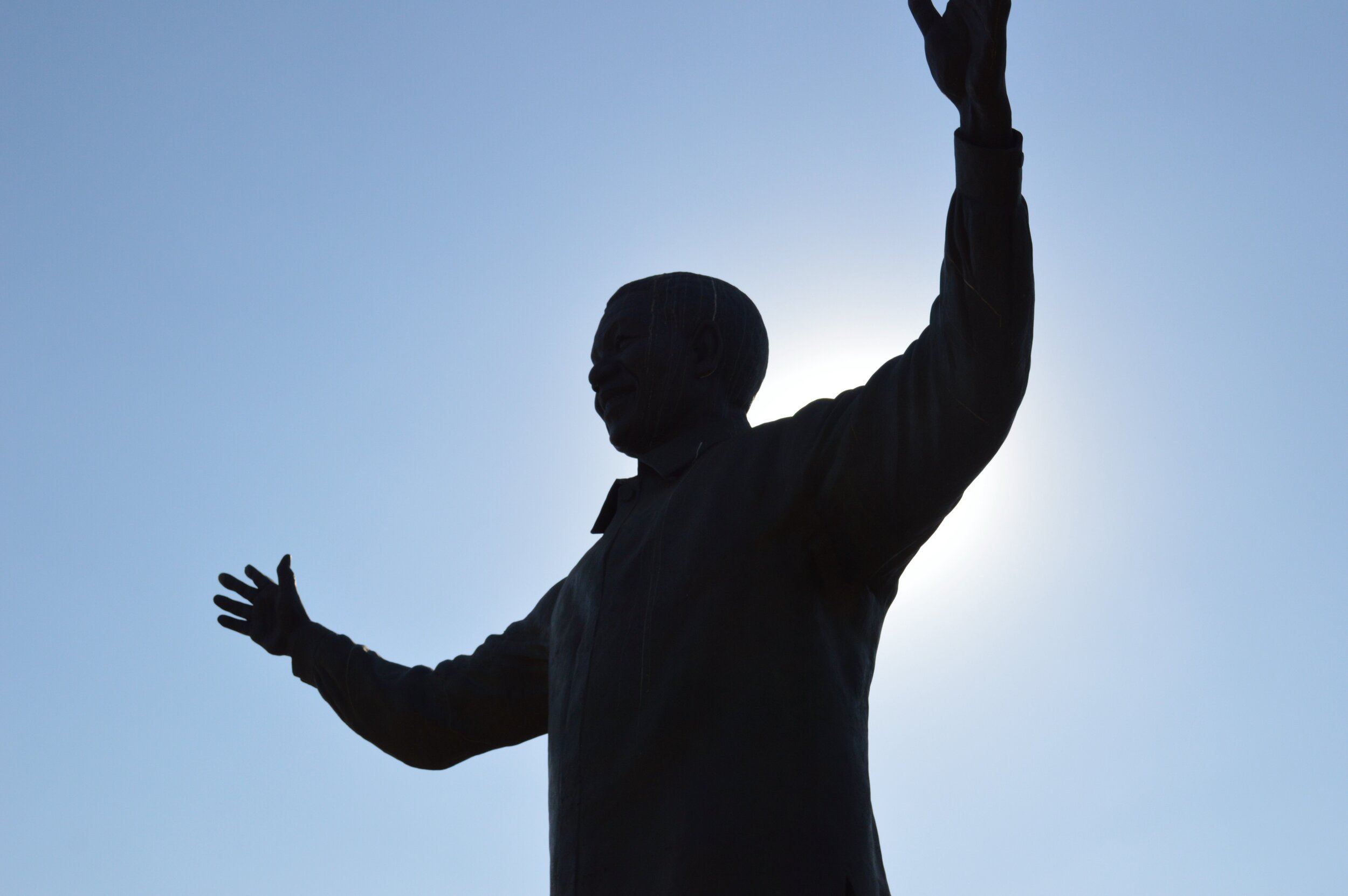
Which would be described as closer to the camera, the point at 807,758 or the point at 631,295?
the point at 807,758

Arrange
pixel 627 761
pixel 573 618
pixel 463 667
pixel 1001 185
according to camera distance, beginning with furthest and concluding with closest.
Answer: pixel 463 667, pixel 573 618, pixel 627 761, pixel 1001 185

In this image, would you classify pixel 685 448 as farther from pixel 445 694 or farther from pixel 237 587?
pixel 237 587

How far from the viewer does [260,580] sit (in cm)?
712

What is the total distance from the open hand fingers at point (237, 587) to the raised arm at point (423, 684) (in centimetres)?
2

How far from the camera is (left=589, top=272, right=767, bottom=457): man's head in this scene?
233 inches

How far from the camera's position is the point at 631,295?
6086mm

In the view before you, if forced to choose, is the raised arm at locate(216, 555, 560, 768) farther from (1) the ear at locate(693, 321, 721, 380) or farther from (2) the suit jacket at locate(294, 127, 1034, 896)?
(1) the ear at locate(693, 321, 721, 380)

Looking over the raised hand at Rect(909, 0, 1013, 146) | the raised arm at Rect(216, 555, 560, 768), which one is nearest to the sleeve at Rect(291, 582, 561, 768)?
the raised arm at Rect(216, 555, 560, 768)

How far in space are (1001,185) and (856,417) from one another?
91 cm

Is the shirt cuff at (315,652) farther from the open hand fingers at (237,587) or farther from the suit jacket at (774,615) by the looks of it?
the suit jacket at (774,615)

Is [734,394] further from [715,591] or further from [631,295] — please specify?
[715,591]

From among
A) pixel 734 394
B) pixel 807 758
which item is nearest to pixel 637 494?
pixel 734 394

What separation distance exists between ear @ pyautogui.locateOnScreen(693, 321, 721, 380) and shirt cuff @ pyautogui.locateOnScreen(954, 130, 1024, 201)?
1.60 meters

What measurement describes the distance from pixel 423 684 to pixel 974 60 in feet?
11.8
